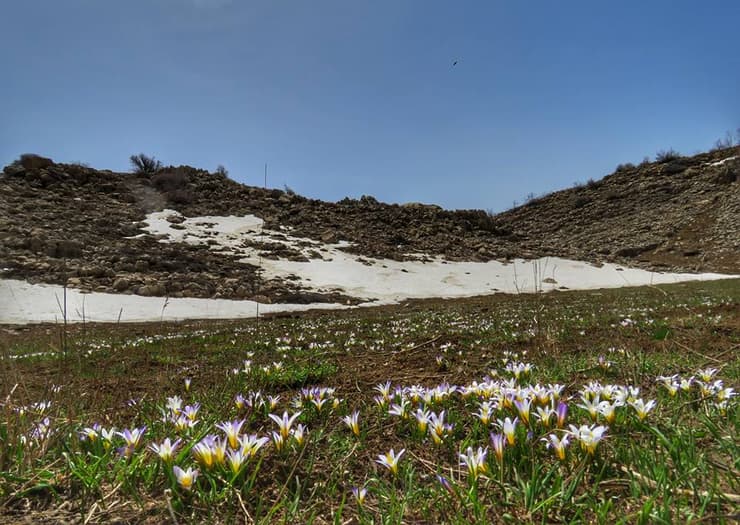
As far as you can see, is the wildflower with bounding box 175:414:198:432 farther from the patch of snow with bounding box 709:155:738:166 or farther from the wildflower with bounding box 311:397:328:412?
the patch of snow with bounding box 709:155:738:166

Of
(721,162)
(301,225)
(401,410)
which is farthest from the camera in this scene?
(721,162)

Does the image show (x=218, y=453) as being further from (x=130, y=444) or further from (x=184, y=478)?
(x=130, y=444)


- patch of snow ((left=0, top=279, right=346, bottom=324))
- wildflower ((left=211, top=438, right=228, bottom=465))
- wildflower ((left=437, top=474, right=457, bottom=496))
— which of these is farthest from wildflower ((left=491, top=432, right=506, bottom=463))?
patch of snow ((left=0, top=279, right=346, bottom=324))

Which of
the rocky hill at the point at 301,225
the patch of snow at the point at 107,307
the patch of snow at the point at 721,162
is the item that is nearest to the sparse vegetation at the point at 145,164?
the rocky hill at the point at 301,225

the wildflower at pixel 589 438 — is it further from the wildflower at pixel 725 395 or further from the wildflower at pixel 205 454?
the wildflower at pixel 205 454

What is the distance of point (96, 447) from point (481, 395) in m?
2.20

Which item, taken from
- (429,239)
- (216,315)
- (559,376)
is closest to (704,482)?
(559,376)

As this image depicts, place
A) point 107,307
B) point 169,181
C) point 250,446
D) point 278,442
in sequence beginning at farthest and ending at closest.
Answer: point 169,181
point 107,307
point 278,442
point 250,446

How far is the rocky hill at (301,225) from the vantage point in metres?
25.3

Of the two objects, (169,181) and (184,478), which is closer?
(184,478)

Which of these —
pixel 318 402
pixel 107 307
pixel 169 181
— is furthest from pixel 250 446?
pixel 169 181

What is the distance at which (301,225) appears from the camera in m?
42.4

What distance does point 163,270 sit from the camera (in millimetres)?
26328

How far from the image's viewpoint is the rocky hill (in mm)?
25312
